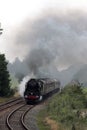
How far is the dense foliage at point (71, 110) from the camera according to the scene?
31750mm

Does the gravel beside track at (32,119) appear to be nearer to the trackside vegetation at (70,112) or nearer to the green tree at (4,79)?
the trackside vegetation at (70,112)

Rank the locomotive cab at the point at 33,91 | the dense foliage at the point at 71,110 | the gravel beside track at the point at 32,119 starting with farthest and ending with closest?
the locomotive cab at the point at 33,91
the dense foliage at the point at 71,110
the gravel beside track at the point at 32,119

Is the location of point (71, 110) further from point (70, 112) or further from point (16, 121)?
point (16, 121)

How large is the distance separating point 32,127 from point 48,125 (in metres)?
1.95

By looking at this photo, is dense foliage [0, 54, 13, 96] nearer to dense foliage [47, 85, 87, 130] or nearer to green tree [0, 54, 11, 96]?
green tree [0, 54, 11, 96]

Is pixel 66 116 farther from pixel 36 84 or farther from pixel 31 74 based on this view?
pixel 31 74

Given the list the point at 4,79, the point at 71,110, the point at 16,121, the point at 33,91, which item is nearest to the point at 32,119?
the point at 16,121

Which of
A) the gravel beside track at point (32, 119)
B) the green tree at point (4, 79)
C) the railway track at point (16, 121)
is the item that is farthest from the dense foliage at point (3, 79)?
the railway track at point (16, 121)

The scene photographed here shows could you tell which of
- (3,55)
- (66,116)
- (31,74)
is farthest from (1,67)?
(66,116)

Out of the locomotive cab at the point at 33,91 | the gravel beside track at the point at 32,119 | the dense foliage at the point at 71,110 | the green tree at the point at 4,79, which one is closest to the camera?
the gravel beside track at the point at 32,119

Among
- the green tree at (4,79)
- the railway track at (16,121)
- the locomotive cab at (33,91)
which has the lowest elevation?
the railway track at (16,121)

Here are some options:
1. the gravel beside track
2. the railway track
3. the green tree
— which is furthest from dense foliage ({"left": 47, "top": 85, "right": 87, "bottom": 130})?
the green tree

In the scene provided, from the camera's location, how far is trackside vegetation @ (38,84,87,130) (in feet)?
101

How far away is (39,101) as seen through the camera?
5300 cm
